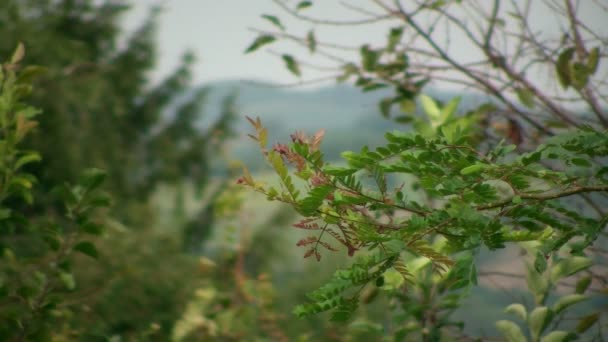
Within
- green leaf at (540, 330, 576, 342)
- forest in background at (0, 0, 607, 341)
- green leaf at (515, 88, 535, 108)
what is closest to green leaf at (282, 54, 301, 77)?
forest in background at (0, 0, 607, 341)

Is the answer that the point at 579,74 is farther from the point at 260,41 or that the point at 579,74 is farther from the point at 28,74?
the point at 28,74

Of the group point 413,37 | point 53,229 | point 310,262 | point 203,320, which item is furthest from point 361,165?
point 310,262

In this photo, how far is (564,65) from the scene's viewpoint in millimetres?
1499

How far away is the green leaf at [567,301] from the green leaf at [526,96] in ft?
1.99

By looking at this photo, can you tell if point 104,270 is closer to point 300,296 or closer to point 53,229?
point 53,229

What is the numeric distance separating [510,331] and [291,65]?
40.9 inches

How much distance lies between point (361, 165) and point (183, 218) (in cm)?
1240

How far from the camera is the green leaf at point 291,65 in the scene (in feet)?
5.91

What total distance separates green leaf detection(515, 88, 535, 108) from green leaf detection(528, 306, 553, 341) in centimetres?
63

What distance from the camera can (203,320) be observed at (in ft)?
8.77

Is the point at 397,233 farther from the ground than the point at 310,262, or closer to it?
closer to it

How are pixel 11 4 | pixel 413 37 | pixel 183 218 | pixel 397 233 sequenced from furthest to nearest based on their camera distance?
pixel 183 218
pixel 11 4
pixel 413 37
pixel 397 233

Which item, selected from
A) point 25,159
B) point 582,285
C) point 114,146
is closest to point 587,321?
point 582,285

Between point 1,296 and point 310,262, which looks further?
point 310,262
